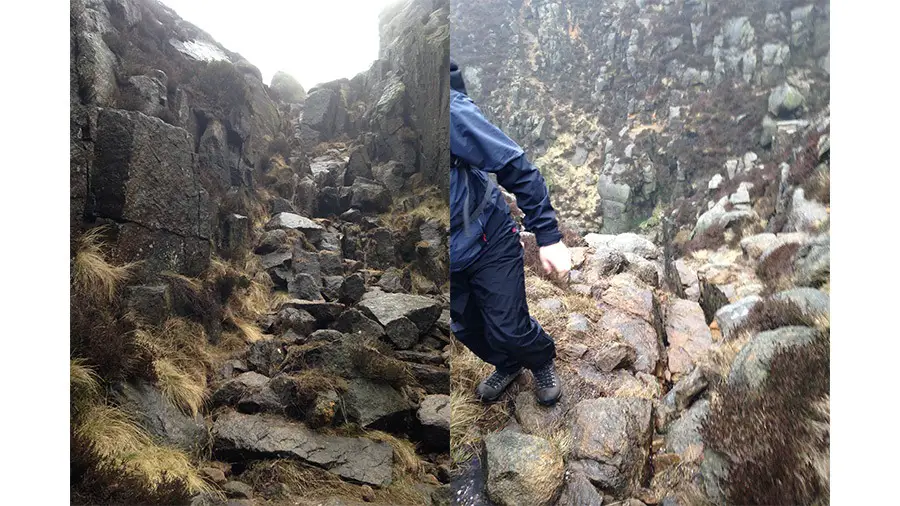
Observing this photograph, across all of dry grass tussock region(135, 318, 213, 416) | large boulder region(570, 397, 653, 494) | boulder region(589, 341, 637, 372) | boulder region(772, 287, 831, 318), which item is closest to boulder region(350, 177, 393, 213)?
dry grass tussock region(135, 318, 213, 416)

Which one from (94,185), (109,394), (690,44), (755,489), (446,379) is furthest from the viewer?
(690,44)

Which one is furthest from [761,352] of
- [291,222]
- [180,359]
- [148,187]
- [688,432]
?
[148,187]

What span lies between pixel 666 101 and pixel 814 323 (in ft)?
4.33

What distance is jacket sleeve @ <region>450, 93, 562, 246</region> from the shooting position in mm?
1861

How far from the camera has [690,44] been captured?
2260 mm

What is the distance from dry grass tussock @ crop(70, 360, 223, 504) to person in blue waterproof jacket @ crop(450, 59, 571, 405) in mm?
1347

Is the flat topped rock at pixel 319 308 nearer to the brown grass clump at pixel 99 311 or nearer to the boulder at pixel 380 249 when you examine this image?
the boulder at pixel 380 249

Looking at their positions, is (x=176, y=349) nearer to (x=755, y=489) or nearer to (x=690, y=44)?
(x=755, y=489)

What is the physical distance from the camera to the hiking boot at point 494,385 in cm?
206

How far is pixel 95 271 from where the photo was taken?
6.15 feet

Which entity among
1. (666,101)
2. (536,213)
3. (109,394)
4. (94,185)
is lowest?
(109,394)

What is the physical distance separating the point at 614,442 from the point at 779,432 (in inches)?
25.9

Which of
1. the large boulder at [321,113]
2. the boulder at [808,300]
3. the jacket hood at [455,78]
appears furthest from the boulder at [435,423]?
the boulder at [808,300]
